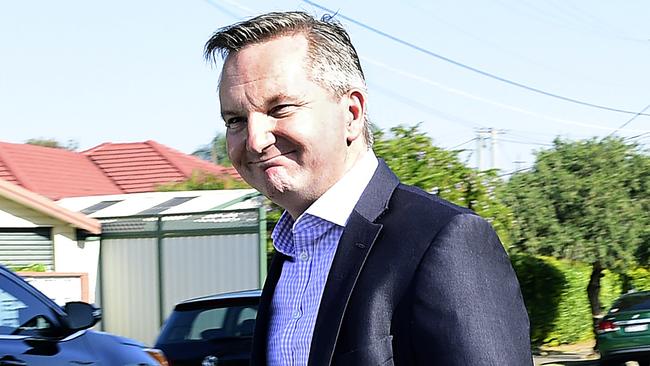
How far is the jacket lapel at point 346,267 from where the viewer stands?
71.3 inches

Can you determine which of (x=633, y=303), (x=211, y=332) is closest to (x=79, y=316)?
(x=211, y=332)

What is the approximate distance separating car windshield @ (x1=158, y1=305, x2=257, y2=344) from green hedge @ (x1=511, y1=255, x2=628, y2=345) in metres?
12.7

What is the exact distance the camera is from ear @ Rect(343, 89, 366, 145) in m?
1.96

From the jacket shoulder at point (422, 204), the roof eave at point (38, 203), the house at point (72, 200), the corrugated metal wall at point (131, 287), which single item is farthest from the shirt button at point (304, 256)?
the roof eave at point (38, 203)

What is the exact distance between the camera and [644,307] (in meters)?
17.2

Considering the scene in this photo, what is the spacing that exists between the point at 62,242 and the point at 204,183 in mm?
5182

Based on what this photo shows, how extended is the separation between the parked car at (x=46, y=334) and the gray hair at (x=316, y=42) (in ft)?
16.8

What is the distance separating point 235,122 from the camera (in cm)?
200

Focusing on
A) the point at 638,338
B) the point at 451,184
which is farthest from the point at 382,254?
the point at 638,338

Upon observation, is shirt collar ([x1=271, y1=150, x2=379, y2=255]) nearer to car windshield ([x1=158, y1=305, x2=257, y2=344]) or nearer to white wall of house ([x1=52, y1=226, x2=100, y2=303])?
car windshield ([x1=158, y1=305, x2=257, y2=344])

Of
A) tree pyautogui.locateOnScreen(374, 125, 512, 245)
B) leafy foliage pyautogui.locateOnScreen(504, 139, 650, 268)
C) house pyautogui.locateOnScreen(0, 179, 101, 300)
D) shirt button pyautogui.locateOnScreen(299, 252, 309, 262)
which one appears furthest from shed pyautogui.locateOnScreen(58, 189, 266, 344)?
shirt button pyautogui.locateOnScreen(299, 252, 309, 262)

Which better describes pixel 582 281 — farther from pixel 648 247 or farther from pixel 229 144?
pixel 229 144

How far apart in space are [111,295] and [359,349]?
1686 centimetres

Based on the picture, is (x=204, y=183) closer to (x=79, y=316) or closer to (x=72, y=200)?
(x=72, y=200)
